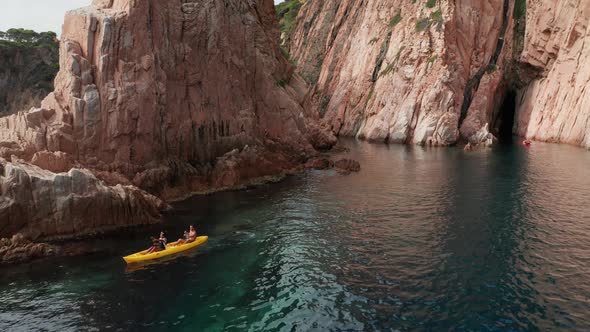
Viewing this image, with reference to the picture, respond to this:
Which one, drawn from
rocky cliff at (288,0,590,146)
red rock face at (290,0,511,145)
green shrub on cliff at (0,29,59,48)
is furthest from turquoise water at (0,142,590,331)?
green shrub on cliff at (0,29,59,48)

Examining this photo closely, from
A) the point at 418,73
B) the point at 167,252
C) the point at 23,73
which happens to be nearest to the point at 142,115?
the point at 167,252

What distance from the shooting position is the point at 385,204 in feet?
120

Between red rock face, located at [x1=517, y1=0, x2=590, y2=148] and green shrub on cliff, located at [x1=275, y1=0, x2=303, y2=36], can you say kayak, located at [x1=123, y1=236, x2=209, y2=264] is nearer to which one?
red rock face, located at [x1=517, y1=0, x2=590, y2=148]

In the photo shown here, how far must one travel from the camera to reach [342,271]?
23.4 m

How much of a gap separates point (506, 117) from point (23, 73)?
102973 millimetres

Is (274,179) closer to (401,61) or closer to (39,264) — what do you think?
(39,264)

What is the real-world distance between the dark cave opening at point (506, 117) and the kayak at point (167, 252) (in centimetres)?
7980

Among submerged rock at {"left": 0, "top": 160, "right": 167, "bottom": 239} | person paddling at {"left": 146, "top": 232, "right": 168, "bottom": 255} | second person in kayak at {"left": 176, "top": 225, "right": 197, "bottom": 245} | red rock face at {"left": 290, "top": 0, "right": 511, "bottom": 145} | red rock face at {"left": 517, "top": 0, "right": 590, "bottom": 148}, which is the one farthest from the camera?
red rock face at {"left": 290, "top": 0, "right": 511, "bottom": 145}

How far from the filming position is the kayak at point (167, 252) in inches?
992

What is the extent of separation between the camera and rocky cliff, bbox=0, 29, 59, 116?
87250 mm

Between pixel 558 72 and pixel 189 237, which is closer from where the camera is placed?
pixel 189 237

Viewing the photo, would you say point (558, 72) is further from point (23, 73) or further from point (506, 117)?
point (23, 73)

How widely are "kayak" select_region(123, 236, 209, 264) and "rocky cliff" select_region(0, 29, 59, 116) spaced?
7181 centimetres

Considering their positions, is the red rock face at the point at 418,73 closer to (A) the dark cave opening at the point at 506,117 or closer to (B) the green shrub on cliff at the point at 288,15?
(A) the dark cave opening at the point at 506,117
